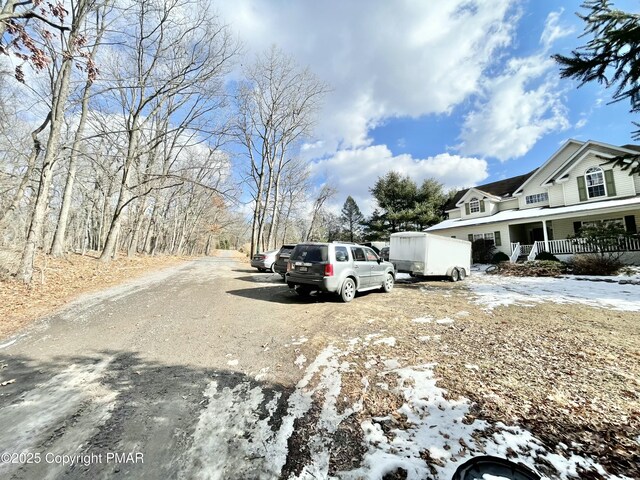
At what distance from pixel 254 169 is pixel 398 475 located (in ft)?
83.9

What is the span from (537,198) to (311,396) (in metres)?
25.4

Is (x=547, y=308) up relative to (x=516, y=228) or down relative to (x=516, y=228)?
down

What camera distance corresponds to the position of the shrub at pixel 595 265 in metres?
12.6

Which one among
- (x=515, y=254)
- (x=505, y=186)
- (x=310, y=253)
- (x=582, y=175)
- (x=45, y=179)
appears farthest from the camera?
(x=505, y=186)

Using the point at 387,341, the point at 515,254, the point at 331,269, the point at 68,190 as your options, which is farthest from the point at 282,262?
the point at 515,254

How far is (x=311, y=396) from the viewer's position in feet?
10.4

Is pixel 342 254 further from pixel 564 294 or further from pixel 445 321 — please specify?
pixel 564 294

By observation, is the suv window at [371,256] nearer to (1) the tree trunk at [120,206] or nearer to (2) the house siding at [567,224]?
(1) the tree trunk at [120,206]

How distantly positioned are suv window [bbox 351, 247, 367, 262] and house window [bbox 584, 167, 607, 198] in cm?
1886

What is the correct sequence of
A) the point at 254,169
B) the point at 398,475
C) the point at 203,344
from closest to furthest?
the point at 398,475
the point at 203,344
the point at 254,169

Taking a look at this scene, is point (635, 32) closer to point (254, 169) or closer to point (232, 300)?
point (232, 300)

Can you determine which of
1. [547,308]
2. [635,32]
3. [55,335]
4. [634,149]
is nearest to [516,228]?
[634,149]

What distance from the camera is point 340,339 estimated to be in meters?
4.99

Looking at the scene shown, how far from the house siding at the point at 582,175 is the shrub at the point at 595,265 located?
624 cm
